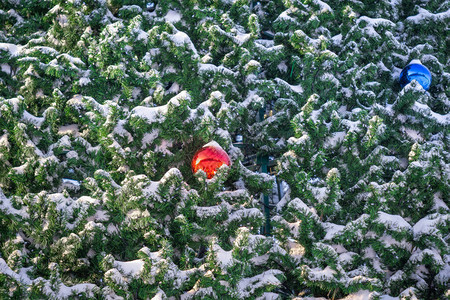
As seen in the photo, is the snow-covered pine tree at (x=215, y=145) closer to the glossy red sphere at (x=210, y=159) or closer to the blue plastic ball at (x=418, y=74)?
the glossy red sphere at (x=210, y=159)

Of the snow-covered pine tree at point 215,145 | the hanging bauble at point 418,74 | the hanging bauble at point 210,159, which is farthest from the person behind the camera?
the hanging bauble at point 418,74

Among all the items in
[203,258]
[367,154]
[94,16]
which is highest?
[94,16]

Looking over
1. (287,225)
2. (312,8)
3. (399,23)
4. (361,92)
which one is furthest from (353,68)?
(287,225)

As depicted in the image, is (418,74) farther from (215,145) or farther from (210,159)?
(210,159)

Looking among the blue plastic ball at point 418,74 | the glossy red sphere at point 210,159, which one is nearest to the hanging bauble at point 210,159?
the glossy red sphere at point 210,159

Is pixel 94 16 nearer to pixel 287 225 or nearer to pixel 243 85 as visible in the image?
pixel 243 85

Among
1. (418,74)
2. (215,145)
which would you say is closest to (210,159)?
(215,145)

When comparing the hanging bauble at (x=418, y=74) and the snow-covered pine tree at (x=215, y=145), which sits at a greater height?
the hanging bauble at (x=418, y=74)
